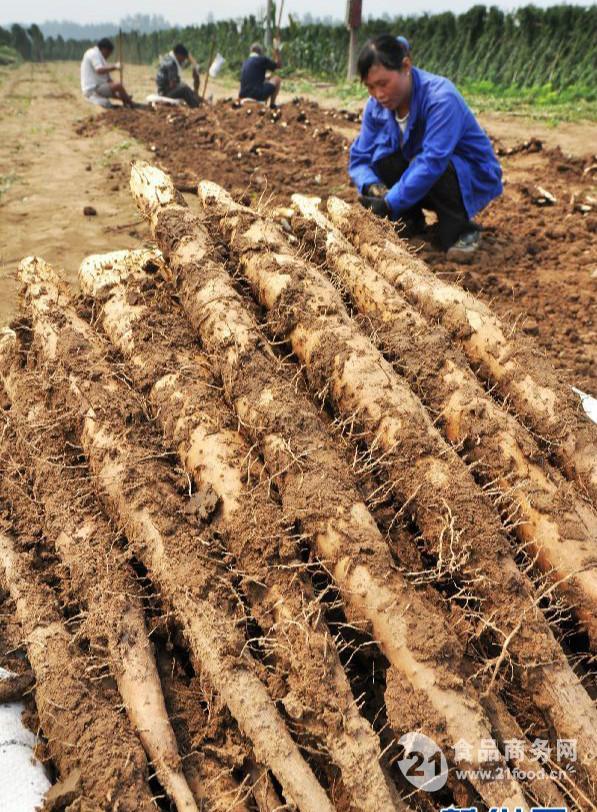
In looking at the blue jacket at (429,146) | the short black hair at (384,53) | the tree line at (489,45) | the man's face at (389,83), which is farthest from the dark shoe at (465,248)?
the tree line at (489,45)

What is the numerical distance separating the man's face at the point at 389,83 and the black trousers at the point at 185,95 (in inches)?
466

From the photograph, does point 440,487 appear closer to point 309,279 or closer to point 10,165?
point 309,279

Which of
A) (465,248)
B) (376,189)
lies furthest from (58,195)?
(465,248)

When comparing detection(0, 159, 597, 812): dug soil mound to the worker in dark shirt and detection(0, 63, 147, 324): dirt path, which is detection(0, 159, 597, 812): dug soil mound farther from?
the worker in dark shirt

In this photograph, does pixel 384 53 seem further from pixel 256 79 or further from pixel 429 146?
pixel 256 79

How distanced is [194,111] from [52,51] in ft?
141

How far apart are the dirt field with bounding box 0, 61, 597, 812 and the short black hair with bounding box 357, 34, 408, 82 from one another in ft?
5.61

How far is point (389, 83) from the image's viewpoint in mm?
4344

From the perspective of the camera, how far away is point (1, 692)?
186 centimetres

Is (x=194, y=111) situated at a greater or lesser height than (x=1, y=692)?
greater

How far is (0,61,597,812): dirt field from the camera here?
1675 mm

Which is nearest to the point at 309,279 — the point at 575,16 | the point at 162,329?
the point at 162,329

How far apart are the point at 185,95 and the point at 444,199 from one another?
1188 centimetres

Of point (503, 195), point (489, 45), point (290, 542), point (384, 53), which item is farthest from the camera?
point (489, 45)
